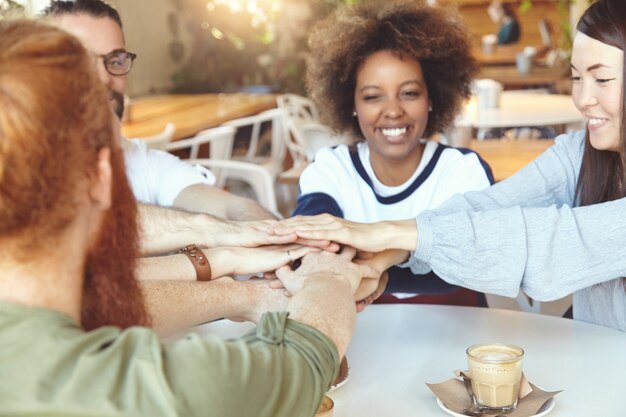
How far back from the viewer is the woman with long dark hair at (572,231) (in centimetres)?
160

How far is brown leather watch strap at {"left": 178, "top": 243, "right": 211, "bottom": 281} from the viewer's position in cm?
184

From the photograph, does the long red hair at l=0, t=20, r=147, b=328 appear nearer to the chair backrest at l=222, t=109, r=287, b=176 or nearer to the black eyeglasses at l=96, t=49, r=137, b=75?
the black eyeglasses at l=96, t=49, r=137, b=75

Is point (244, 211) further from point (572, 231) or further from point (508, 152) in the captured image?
point (508, 152)

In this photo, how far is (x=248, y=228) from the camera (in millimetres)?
1954

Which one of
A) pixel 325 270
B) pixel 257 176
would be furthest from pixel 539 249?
pixel 257 176

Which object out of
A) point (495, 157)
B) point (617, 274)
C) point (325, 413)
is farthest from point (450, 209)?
point (495, 157)

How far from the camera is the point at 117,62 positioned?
7.82 ft

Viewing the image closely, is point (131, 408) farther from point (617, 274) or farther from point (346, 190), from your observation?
point (346, 190)

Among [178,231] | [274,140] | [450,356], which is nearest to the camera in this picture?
[450,356]

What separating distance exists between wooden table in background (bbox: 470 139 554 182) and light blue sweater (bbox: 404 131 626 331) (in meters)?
1.55

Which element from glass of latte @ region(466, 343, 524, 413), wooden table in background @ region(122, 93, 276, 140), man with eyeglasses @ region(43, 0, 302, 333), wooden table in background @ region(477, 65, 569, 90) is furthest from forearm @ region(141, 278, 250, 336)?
wooden table in background @ region(477, 65, 569, 90)

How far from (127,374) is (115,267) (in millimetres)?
171

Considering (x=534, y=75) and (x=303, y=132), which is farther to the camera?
(x=534, y=75)

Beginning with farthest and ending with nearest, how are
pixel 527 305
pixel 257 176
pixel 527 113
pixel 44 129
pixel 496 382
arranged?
pixel 527 113 < pixel 257 176 < pixel 527 305 < pixel 496 382 < pixel 44 129
